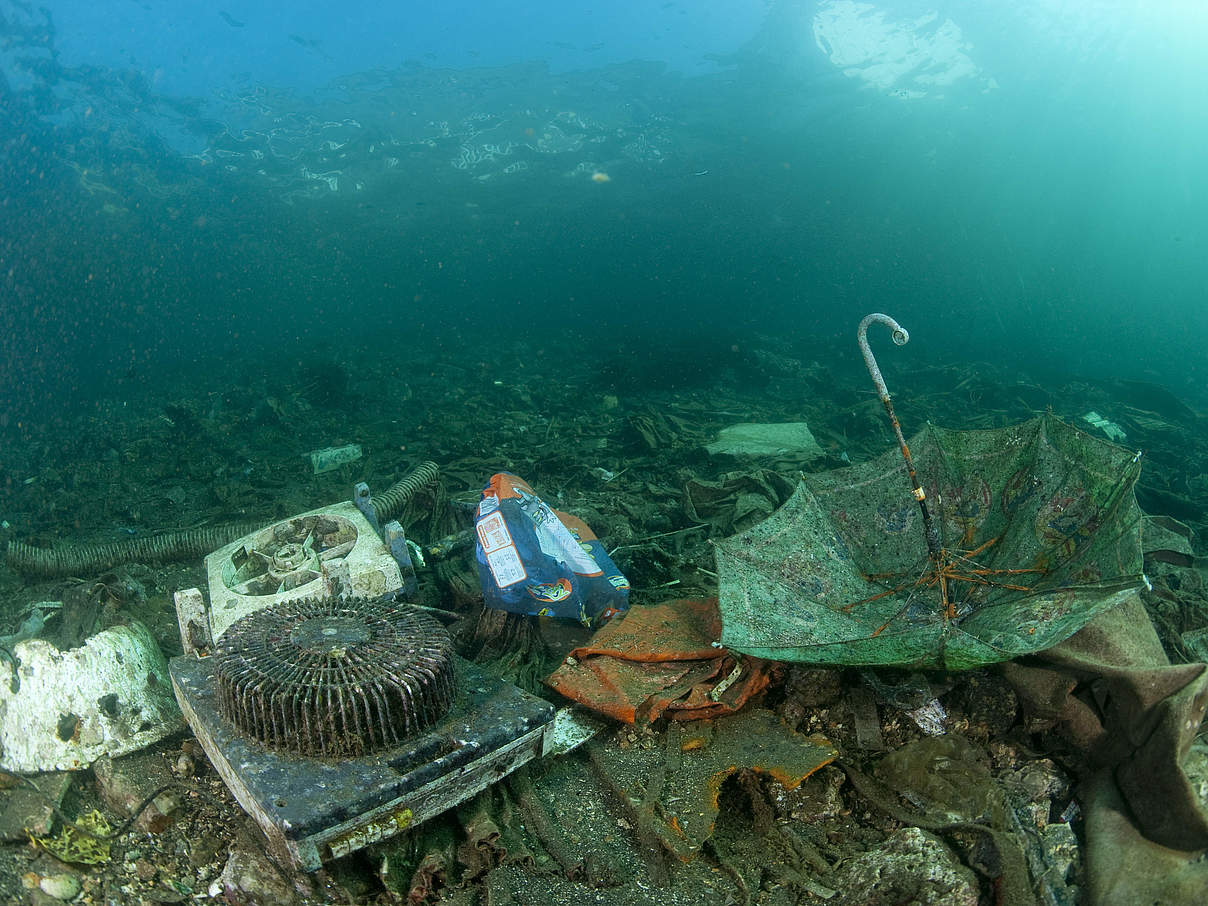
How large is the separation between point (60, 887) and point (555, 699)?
2.37 m

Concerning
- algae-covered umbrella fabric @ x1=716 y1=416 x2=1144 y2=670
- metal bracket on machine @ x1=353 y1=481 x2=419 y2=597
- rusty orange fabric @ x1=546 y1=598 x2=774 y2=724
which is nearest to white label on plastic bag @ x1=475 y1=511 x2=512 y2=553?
metal bracket on machine @ x1=353 y1=481 x2=419 y2=597

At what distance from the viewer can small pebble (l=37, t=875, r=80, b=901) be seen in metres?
2.99

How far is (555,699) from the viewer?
434 centimetres

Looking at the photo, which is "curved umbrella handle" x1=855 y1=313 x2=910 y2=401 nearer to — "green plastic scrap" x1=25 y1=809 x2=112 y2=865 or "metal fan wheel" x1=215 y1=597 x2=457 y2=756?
"metal fan wheel" x1=215 y1=597 x2=457 y2=756

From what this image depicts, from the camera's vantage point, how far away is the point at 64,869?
3.12 m

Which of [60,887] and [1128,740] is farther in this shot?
[1128,740]

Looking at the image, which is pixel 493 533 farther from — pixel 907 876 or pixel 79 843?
pixel 907 876

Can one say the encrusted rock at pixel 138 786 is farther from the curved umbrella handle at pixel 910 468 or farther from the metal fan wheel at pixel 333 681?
the curved umbrella handle at pixel 910 468

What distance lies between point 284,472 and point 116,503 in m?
1.89

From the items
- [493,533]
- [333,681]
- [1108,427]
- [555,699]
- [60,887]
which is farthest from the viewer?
[1108,427]

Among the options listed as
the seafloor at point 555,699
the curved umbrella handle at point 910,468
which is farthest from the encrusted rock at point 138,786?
the curved umbrella handle at point 910,468

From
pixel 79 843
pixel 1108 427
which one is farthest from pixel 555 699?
pixel 1108 427

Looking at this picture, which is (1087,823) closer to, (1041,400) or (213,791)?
(213,791)

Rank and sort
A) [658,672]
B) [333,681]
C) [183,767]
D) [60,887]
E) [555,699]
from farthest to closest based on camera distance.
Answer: [555,699]
[658,672]
[183,767]
[333,681]
[60,887]
